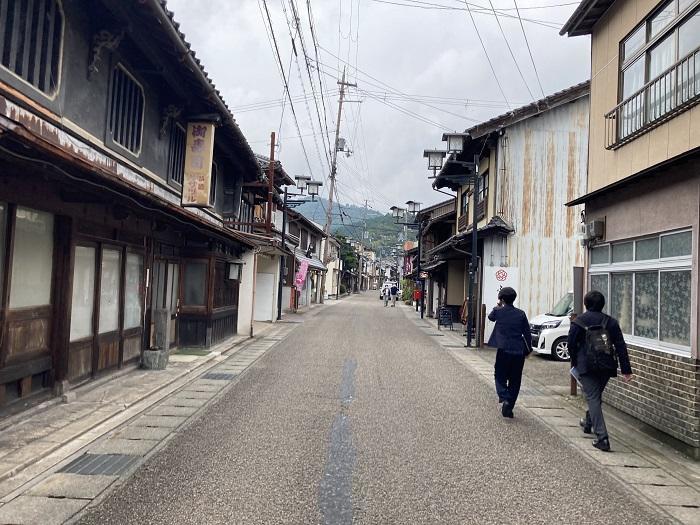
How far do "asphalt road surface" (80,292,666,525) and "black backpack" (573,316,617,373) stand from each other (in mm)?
1040

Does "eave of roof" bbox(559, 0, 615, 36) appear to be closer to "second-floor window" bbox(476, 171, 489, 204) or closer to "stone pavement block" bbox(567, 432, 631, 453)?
"stone pavement block" bbox(567, 432, 631, 453)

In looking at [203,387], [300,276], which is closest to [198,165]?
[203,387]

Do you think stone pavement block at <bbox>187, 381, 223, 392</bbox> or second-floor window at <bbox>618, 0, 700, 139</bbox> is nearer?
second-floor window at <bbox>618, 0, 700, 139</bbox>

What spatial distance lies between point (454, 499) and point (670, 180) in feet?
16.6

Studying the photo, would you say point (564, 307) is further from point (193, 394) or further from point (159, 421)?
point (159, 421)

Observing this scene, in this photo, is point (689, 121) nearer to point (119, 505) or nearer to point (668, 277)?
point (668, 277)

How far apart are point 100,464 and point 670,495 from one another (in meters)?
5.46

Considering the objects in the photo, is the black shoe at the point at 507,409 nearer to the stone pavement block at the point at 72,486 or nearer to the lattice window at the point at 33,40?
the stone pavement block at the point at 72,486

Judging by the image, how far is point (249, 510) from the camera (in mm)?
4418

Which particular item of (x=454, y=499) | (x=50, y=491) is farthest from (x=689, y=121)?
(x=50, y=491)

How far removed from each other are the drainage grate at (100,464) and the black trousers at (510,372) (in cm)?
499

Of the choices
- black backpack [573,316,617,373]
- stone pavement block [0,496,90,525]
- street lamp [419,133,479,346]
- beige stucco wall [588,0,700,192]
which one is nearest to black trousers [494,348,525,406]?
black backpack [573,316,617,373]

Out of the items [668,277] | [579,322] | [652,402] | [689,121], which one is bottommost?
[652,402]

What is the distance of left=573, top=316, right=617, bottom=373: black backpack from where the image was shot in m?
6.52
